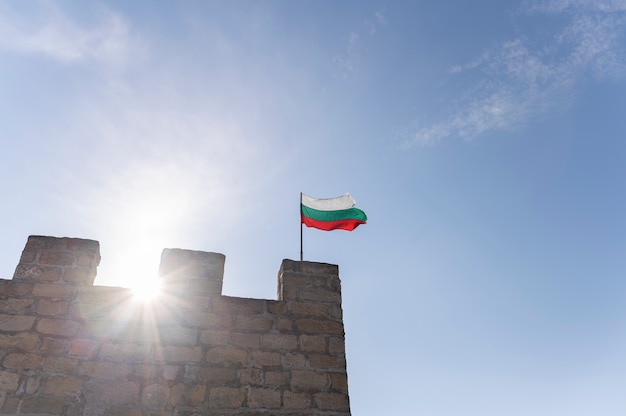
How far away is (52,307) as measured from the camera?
3455mm

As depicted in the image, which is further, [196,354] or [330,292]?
[330,292]

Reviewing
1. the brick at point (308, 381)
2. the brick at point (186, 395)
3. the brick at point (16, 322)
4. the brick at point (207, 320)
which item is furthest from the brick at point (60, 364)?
the brick at point (308, 381)

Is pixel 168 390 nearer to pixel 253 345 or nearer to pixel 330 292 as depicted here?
pixel 253 345

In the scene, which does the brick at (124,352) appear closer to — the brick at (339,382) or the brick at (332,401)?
the brick at (332,401)

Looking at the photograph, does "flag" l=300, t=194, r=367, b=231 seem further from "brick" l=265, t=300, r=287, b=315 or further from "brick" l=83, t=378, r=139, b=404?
"brick" l=83, t=378, r=139, b=404

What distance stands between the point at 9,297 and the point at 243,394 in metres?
1.95

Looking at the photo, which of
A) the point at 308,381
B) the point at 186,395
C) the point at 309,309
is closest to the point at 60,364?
the point at 186,395

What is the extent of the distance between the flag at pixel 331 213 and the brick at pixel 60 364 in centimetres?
264

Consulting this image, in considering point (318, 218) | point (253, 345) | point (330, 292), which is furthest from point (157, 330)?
point (318, 218)

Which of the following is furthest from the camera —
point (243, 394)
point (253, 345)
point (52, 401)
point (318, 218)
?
point (318, 218)

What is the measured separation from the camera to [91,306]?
352cm

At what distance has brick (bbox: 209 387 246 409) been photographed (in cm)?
333

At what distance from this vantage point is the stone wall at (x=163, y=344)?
3.20m

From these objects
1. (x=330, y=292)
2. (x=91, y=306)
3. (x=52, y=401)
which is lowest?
(x=52, y=401)
